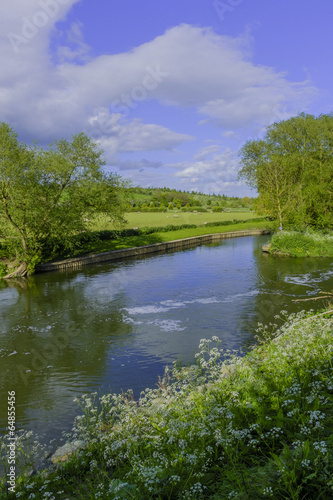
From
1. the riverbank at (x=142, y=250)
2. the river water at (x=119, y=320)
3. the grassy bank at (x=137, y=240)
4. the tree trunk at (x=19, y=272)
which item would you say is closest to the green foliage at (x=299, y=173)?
the grassy bank at (x=137, y=240)

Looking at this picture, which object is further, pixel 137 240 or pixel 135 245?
pixel 137 240

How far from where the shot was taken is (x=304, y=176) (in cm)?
3644

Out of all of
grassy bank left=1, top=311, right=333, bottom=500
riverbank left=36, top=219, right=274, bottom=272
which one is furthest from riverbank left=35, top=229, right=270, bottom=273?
grassy bank left=1, top=311, right=333, bottom=500

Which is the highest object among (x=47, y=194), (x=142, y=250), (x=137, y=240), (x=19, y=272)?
(x=47, y=194)

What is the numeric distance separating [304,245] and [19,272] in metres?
23.0

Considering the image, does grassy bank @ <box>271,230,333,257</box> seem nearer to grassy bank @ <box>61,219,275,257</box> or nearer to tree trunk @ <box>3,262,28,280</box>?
grassy bank @ <box>61,219,275,257</box>

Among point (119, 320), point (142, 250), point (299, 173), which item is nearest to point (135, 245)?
point (142, 250)

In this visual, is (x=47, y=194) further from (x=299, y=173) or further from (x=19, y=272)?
(x=299, y=173)

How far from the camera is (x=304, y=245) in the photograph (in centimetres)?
3000

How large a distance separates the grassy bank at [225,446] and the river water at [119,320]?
112 inches

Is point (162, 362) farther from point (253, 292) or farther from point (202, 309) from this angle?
point (253, 292)

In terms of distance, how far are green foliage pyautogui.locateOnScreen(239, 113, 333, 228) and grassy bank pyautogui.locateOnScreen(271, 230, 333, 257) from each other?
416 centimetres

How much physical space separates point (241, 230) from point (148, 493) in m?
51.2

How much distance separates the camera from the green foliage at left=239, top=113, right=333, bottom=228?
34.8m
